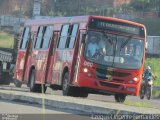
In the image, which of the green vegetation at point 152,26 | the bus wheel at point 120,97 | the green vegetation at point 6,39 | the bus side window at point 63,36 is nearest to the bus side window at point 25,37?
the bus side window at point 63,36

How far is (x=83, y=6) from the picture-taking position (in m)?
118

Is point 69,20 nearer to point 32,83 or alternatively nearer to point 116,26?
point 116,26

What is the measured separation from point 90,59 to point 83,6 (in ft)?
314

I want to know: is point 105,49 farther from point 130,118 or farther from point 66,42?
point 130,118

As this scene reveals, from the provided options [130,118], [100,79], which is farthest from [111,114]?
[100,79]

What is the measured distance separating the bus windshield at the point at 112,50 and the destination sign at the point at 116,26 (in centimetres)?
24

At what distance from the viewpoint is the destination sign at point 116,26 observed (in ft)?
75.8

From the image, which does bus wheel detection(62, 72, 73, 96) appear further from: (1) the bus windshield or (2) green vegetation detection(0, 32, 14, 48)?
(2) green vegetation detection(0, 32, 14, 48)

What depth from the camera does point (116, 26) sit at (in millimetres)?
23422

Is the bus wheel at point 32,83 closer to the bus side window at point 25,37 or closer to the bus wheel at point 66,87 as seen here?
→ the bus side window at point 25,37

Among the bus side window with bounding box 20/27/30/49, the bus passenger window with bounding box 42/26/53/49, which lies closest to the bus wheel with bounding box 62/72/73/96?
the bus passenger window with bounding box 42/26/53/49

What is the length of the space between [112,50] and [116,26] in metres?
0.95

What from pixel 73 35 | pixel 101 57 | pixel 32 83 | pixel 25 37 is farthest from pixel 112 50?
pixel 25 37

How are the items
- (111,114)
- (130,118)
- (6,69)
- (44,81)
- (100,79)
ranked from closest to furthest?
(130,118)
(111,114)
(100,79)
(44,81)
(6,69)
